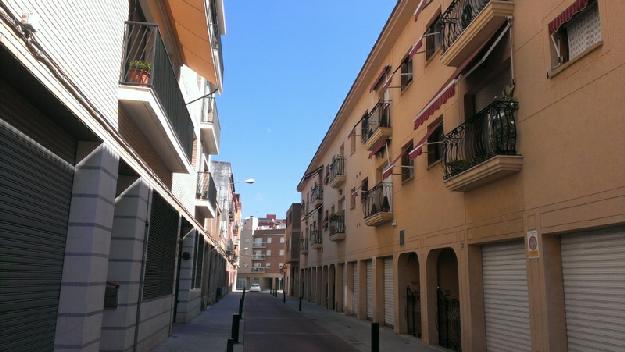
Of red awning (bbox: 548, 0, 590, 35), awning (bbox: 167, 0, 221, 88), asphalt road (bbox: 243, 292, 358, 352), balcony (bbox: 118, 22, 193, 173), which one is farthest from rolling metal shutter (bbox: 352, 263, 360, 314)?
red awning (bbox: 548, 0, 590, 35)

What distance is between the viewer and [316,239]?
3722cm

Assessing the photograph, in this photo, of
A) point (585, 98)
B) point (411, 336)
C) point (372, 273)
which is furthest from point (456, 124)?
point (372, 273)

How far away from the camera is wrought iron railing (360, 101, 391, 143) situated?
19564mm

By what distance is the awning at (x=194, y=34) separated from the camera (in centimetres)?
1141

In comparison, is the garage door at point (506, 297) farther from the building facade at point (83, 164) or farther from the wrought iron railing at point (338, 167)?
the wrought iron railing at point (338, 167)

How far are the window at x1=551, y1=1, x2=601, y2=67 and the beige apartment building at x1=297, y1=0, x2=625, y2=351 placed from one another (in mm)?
24

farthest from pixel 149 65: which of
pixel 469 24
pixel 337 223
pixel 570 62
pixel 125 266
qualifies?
pixel 337 223

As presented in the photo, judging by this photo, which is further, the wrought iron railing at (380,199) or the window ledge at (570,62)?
the wrought iron railing at (380,199)

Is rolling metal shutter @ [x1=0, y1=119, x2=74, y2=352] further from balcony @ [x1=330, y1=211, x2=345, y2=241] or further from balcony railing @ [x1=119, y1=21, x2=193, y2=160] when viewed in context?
balcony @ [x1=330, y1=211, x2=345, y2=241]

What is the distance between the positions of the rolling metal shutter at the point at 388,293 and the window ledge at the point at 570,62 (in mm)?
11675

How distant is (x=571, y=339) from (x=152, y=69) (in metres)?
8.12

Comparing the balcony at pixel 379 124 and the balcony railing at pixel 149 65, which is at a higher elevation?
the balcony at pixel 379 124

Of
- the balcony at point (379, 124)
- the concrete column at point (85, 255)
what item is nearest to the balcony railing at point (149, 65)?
the concrete column at point (85, 255)

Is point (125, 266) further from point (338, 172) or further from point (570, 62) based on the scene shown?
point (338, 172)
